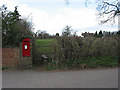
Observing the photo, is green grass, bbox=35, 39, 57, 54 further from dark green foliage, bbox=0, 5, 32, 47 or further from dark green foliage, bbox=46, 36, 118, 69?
dark green foliage, bbox=0, 5, 32, 47

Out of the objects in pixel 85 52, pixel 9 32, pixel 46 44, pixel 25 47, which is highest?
pixel 9 32

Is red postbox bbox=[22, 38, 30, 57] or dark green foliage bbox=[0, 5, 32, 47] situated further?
dark green foliage bbox=[0, 5, 32, 47]

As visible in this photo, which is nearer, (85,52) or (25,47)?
(25,47)

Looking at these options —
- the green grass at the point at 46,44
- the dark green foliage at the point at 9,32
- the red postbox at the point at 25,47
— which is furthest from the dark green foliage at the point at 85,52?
the dark green foliage at the point at 9,32

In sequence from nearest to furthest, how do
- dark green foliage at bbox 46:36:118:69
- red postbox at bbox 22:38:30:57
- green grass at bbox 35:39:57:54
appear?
red postbox at bbox 22:38:30:57, dark green foliage at bbox 46:36:118:69, green grass at bbox 35:39:57:54

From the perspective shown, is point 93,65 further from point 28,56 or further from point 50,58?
point 28,56

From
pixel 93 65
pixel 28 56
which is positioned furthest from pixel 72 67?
pixel 28 56

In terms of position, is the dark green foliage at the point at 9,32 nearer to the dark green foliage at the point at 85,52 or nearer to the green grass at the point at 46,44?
the green grass at the point at 46,44

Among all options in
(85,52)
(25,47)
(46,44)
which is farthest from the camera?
(85,52)

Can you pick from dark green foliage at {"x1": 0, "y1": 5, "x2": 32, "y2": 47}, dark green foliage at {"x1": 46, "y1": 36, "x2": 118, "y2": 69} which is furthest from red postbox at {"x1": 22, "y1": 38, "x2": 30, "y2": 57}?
dark green foliage at {"x1": 46, "y1": 36, "x2": 118, "y2": 69}

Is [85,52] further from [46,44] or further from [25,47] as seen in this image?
[25,47]

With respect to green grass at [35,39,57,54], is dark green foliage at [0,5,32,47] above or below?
above

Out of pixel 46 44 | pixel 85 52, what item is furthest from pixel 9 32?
pixel 85 52

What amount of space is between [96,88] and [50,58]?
4125mm
